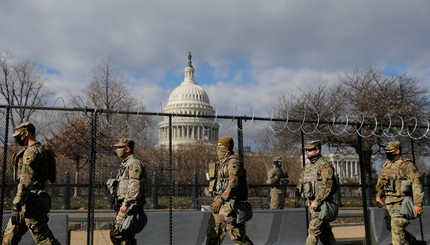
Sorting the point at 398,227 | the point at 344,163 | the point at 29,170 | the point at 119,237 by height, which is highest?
the point at 344,163

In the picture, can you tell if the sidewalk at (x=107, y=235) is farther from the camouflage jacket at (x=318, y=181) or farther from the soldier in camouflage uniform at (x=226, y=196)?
the soldier in camouflage uniform at (x=226, y=196)

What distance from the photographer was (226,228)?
256 inches

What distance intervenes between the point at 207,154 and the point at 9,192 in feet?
91.2

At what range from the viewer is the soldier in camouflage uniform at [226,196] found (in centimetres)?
645

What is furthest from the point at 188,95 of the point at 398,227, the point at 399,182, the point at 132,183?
the point at 132,183

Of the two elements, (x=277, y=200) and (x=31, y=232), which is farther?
(x=277, y=200)

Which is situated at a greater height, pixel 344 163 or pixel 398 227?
pixel 344 163

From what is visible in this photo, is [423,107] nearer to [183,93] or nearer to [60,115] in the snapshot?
[60,115]

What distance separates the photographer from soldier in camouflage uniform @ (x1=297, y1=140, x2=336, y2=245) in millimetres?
6637

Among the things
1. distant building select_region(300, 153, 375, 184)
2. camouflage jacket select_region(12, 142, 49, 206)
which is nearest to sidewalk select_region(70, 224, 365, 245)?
camouflage jacket select_region(12, 142, 49, 206)

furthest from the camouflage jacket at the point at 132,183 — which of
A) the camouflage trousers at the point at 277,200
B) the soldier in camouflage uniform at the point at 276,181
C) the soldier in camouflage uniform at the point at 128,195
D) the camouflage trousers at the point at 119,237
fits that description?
the camouflage trousers at the point at 277,200

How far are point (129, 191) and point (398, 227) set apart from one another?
457 cm

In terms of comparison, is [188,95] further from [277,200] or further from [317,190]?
[317,190]

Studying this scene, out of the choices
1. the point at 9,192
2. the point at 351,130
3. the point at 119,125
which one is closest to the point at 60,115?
the point at 9,192
